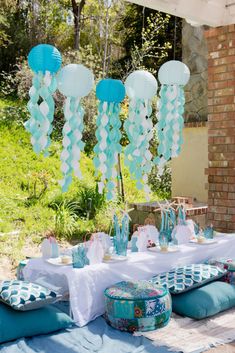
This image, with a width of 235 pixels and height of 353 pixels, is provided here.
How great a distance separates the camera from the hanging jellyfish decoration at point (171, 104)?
12.9 feet

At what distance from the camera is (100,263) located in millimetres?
3527

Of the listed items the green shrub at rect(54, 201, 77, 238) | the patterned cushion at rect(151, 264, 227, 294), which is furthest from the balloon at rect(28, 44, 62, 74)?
the green shrub at rect(54, 201, 77, 238)

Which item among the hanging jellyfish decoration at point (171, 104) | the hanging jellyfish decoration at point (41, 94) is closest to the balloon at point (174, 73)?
the hanging jellyfish decoration at point (171, 104)

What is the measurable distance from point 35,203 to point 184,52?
3.57 metres

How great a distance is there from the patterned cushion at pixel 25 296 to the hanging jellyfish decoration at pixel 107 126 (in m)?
1.05

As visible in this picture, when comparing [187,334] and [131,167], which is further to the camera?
[131,167]

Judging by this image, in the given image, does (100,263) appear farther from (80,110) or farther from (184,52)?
(184,52)

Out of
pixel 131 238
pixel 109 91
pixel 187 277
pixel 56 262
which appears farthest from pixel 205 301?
pixel 109 91

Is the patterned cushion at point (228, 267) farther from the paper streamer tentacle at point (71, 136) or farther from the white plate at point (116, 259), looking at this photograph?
the paper streamer tentacle at point (71, 136)

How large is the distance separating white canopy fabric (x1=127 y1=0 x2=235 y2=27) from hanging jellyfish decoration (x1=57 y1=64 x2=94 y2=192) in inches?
42.9

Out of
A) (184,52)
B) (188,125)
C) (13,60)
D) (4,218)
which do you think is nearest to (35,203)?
(4,218)

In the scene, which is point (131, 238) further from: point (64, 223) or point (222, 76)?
point (64, 223)

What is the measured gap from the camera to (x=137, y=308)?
3.14 meters

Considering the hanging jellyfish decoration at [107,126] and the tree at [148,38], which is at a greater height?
the tree at [148,38]
